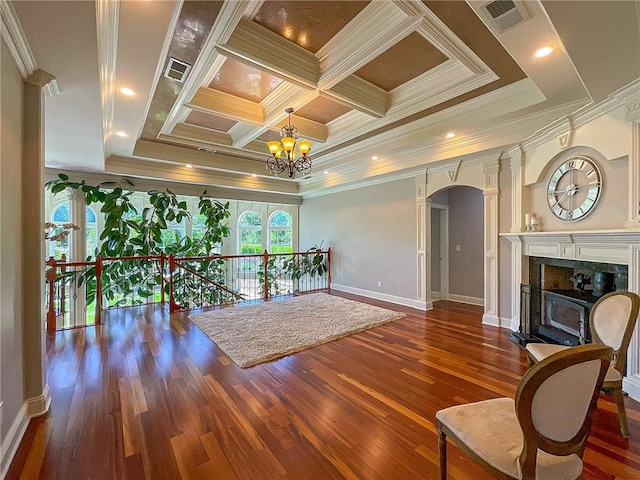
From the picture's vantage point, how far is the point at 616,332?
80.5 inches

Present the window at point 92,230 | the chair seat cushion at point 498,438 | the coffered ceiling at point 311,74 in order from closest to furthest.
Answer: the chair seat cushion at point 498,438
the coffered ceiling at point 311,74
the window at point 92,230

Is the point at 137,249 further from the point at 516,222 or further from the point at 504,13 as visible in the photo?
the point at 516,222

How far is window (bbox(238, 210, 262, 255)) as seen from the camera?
9805 millimetres

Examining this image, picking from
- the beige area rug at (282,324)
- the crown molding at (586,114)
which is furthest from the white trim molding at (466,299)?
the crown molding at (586,114)

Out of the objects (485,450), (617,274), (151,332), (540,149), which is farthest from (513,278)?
(151,332)

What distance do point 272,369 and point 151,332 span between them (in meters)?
2.27

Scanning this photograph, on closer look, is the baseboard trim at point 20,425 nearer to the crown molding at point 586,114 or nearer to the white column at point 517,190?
the crown molding at point 586,114

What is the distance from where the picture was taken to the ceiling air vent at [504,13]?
1866 mm

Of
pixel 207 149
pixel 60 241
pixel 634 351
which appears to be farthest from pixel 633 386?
pixel 60 241

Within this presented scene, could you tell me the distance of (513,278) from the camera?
4.11 meters

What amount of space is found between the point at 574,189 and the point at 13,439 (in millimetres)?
5401

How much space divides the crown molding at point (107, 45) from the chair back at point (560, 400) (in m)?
3.00

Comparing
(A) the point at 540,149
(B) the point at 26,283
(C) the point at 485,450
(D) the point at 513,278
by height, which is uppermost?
(A) the point at 540,149

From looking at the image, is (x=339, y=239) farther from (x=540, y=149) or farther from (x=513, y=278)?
(x=540, y=149)
